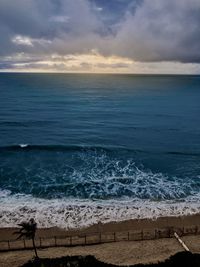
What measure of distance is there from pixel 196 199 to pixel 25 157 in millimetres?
32306

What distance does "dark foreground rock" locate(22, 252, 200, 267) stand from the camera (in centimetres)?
2697

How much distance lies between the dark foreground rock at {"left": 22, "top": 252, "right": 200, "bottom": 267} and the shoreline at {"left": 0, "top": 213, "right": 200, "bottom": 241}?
691cm

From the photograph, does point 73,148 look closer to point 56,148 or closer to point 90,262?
point 56,148

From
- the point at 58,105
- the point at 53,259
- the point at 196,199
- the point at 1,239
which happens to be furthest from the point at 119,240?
the point at 58,105

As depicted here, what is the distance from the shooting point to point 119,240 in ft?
105

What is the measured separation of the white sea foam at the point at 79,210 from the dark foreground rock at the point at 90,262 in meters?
8.44

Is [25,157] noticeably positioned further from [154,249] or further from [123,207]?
[154,249]

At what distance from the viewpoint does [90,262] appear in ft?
89.7

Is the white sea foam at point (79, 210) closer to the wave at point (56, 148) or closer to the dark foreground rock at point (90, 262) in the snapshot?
the dark foreground rock at point (90, 262)

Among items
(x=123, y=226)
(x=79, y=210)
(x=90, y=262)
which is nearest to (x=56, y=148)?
(x=79, y=210)

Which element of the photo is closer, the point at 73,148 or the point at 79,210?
the point at 79,210

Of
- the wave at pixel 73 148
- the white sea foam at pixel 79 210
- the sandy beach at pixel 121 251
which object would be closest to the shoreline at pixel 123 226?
the sandy beach at pixel 121 251

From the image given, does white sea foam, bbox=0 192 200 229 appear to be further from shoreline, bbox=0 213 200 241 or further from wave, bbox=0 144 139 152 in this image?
wave, bbox=0 144 139 152

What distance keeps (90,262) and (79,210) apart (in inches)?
501
